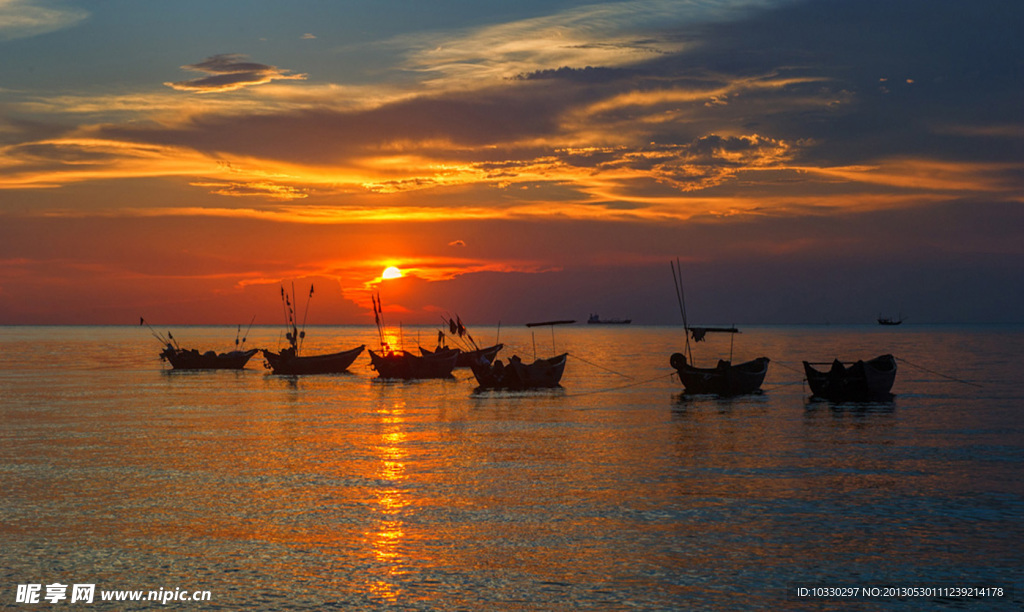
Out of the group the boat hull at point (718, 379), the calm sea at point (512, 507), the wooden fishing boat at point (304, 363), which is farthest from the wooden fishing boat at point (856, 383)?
the wooden fishing boat at point (304, 363)

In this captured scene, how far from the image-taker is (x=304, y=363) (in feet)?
272

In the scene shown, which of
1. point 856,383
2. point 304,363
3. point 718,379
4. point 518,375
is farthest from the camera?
point 304,363

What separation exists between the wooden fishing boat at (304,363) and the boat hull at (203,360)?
24.6 feet

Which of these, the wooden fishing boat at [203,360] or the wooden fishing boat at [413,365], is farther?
the wooden fishing boat at [203,360]

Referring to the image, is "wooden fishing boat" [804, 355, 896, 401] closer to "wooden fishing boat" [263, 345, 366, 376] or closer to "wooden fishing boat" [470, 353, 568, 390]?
"wooden fishing boat" [470, 353, 568, 390]

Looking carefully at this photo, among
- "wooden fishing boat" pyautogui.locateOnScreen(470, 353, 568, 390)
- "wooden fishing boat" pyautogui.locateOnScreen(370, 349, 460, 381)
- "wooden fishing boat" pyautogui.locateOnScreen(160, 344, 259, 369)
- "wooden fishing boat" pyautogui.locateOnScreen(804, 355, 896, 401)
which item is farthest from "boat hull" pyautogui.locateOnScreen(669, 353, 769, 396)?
"wooden fishing boat" pyautogui.locateOnScreen(160, 344, 259, 369)

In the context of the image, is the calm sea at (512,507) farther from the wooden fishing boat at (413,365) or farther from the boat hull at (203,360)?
the boat hull at (203,360)

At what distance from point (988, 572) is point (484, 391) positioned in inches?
1812

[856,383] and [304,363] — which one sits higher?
[304,363]

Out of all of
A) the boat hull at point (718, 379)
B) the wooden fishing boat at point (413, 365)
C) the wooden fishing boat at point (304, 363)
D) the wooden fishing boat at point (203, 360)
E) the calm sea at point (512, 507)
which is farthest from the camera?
the wooden fishing boat at point (203, 360)

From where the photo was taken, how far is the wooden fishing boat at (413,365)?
73.8 m

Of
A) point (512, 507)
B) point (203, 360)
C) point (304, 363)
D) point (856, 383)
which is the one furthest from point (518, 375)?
point (512, 507)

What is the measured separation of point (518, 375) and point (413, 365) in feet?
47.5

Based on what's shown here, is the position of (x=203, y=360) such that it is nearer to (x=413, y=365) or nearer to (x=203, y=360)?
(x=203, y=360)
